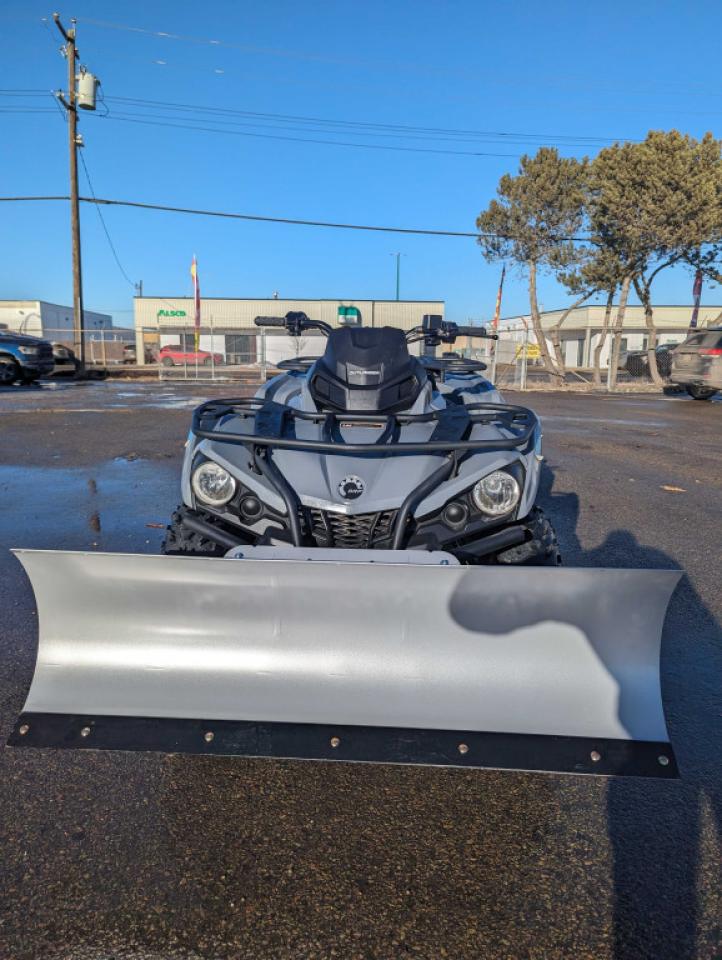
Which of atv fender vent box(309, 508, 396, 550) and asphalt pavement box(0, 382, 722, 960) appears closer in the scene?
asphalt pavement box(0, 382, 722, 960)

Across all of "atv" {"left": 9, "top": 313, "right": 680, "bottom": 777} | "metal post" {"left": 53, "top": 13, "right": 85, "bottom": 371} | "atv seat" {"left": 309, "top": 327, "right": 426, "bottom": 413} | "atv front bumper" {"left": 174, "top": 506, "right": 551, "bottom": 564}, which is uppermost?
"metal post" {"left": 53, "top": 13, "right": 85, "bottom": 371}

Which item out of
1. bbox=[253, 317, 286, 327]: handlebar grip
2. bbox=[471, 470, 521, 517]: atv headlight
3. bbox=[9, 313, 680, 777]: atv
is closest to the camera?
bbox=[9, 313, 680, 777]: atv

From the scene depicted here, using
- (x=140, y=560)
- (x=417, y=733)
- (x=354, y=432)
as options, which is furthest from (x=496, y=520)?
(x=140, y=560)

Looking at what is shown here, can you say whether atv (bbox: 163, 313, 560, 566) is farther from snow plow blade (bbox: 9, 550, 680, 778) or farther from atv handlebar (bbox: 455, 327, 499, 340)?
atv handlebar (bbox: 455, 327, 499, 340)

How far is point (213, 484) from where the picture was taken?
290 cm

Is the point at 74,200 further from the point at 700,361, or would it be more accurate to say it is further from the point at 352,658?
the point at 352,658

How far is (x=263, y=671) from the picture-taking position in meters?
2.24

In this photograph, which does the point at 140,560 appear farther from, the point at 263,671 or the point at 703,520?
the point at 703,520

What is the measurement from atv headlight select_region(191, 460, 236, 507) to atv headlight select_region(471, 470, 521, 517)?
3.49 feet

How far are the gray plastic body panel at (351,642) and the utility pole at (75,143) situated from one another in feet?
74.0

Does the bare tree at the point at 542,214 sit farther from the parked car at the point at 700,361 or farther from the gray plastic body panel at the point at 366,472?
the gray plastic body panel at the point at 366,472

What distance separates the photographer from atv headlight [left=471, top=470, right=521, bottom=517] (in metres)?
2.80

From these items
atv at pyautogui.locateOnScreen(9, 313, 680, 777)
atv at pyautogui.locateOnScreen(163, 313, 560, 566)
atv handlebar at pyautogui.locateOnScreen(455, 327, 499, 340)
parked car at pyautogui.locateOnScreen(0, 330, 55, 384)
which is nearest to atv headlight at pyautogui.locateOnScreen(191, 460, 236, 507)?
atv at pyautogui.locateOnScreen(163, 313, 560, 566)

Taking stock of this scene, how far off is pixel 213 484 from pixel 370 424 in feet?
2.73
